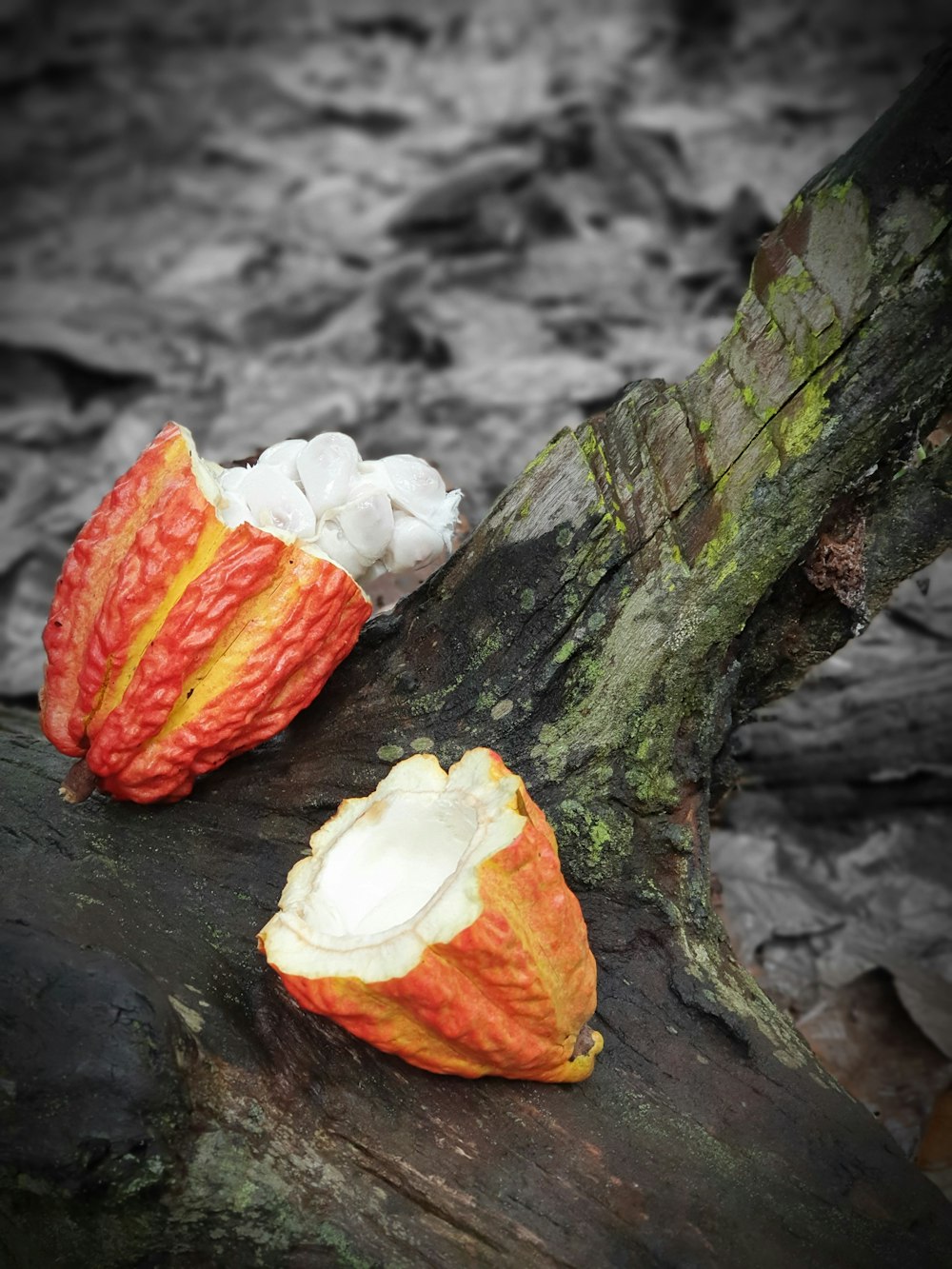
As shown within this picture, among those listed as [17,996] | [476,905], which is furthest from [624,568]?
[17,996]

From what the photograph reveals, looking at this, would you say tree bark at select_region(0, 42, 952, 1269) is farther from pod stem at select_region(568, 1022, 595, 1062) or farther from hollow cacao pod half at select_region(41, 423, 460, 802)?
hollow cacao pod half at select_region(41, 423, 460, 802)

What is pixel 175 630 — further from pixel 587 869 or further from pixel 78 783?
pixel 587 869

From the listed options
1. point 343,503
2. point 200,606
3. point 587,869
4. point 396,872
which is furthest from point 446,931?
point 343,503

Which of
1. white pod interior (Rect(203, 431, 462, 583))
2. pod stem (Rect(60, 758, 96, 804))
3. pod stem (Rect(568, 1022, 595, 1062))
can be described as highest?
white pod interior (Rect(203, 431, 462, 583))

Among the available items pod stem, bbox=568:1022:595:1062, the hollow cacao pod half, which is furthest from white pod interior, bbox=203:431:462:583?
pod stem, bbox=568:1022:595:1062

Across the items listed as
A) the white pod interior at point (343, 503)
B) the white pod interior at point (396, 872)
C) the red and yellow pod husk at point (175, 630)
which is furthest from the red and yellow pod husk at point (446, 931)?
the white pod interior at point (343, 503)

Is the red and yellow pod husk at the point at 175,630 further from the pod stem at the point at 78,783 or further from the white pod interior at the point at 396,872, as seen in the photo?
the white pod interior at the point at 396,872

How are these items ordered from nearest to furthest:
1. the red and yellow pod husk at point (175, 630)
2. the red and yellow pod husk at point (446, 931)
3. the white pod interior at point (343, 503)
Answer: the red and yellow pod husk at point (446, 931)
the red and yellow pod husk at point (175, 630)
the white pod interior at point (343, 503)

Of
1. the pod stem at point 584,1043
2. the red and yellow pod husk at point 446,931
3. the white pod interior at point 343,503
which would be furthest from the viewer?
the white pod interior at point 343,503
